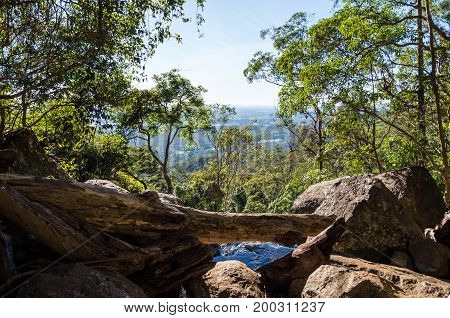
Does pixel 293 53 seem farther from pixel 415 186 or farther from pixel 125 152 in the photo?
pixel 125 152

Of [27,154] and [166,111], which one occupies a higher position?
[166,111]

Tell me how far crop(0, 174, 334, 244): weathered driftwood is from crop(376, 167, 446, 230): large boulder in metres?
5.13

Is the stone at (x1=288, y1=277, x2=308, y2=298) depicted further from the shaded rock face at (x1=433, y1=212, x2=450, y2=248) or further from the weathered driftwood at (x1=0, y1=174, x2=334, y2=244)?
the shaded rock face at (x1=433, y1=212, x2=450, y2=248)

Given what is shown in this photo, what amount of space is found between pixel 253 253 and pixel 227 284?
4.31 m

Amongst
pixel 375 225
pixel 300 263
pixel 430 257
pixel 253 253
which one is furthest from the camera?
pixel 253 253

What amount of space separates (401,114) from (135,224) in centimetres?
1216

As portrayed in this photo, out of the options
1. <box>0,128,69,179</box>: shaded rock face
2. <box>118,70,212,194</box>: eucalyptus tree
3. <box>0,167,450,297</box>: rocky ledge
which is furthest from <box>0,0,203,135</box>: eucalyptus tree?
<box>118,70,212,194</box>: eucalyptus tree

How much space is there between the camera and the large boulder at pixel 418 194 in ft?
32.9

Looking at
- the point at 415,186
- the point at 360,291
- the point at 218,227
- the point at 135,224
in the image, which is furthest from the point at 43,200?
the point at 415,186

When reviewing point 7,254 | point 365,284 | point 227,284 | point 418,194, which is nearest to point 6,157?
point 7,254

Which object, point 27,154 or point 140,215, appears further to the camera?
point 27,154

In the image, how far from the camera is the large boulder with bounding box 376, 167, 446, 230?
32.9ft

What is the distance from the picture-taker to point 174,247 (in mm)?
5020

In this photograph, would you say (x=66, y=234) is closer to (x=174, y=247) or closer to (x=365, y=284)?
(x=174, y=247)
